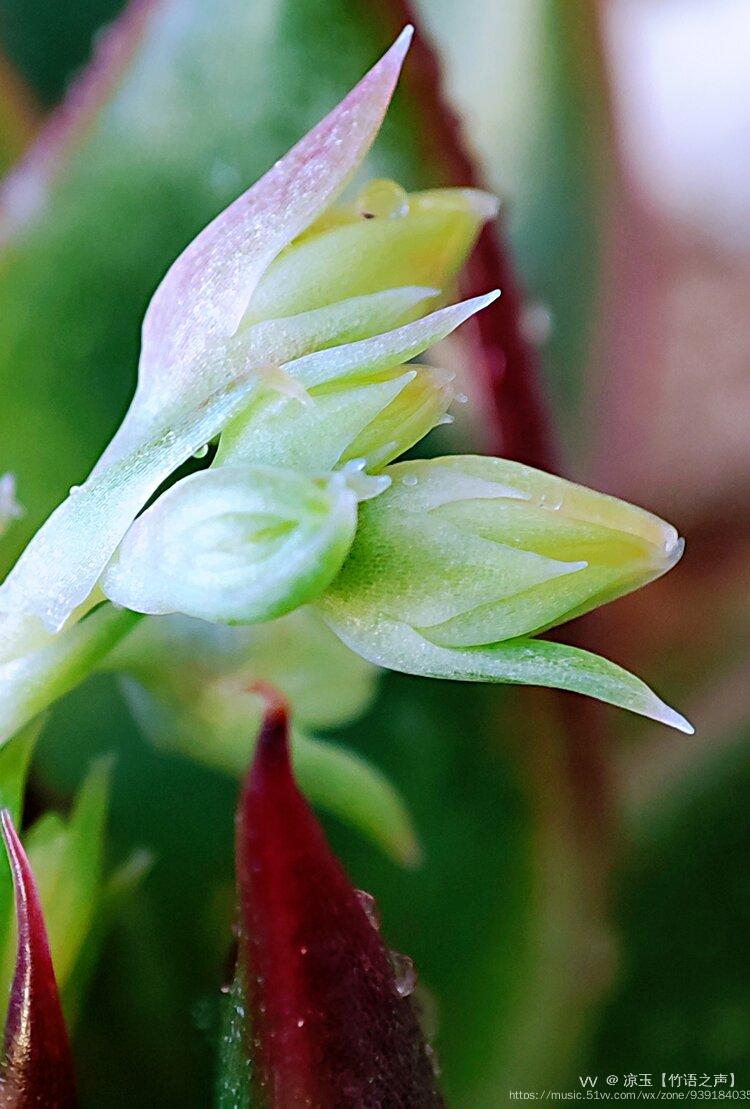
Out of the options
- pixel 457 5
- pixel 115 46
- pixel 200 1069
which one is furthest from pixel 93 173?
pixel 200 1069

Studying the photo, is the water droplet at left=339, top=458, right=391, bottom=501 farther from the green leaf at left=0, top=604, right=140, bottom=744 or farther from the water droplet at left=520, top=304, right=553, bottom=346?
the water droplet at left=520, top=304, right=553, bottom=346

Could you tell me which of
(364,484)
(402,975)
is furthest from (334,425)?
(402,975)

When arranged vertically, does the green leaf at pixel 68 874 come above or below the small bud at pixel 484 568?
below

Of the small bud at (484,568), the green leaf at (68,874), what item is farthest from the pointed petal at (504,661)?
the green leaf at (68,874)

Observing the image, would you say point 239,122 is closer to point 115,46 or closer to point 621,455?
point 115,46

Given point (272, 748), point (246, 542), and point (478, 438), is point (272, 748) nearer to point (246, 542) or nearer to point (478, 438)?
point (246, 542)

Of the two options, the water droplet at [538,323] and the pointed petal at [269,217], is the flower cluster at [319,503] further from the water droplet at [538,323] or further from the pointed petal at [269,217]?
the water droplet at [538,323]
